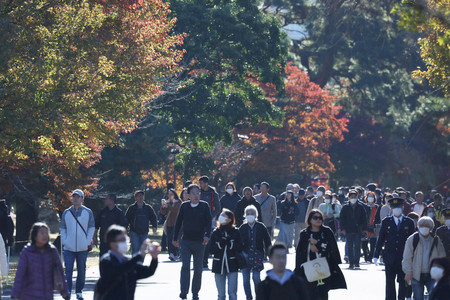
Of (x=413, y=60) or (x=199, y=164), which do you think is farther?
(x=413, y=60)

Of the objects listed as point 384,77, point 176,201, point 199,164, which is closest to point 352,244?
point 176,201

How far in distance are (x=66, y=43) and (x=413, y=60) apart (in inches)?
1655

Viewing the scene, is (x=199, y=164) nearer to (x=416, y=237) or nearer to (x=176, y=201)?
(x=176, y=201)

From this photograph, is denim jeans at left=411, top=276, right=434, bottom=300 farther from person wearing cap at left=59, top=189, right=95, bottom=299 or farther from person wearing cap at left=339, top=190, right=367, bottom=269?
person wearing cap at left=339, top=190, right=367, bottom=269

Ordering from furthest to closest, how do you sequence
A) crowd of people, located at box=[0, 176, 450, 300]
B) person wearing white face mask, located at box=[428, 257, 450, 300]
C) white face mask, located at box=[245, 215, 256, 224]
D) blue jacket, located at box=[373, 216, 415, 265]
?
blue jacket, located at box=[373, 216, 415, 265] < white face mask, located at box=[245, 215, 256, 224] < person wearing white face mask, located at box=[428, 257, 450, 300] < crowd of people, located at box=[0, 176, 450, 300]

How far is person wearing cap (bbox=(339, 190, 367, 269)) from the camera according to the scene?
24.0 meters

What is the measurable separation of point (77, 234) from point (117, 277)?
7032 millimetres

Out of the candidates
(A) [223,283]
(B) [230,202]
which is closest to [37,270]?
(A) [223,283]

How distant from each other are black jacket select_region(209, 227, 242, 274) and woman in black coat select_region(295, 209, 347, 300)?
5.13 ft

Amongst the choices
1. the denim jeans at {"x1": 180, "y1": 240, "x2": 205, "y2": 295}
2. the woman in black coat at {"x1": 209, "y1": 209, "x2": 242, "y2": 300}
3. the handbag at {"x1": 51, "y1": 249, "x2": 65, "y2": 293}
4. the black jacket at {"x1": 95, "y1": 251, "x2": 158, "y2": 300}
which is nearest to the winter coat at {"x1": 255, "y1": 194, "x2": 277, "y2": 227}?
the denim jeans at {"x1": 180, "y1": 240, "x2": 205, "y2": 295}

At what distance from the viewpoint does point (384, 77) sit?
56469 millimetres

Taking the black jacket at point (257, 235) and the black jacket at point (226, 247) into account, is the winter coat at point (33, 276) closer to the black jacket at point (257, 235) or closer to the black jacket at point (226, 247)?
the black jacket at point (226, 247)

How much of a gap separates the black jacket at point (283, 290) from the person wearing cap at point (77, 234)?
7101mm

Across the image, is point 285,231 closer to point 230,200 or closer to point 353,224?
point 353,224
